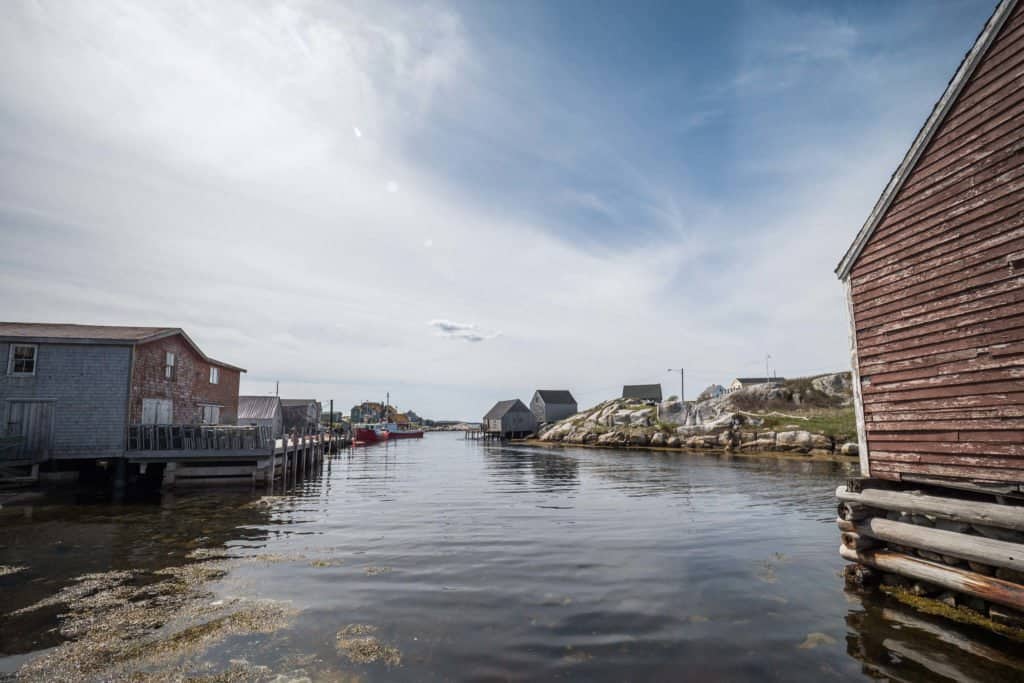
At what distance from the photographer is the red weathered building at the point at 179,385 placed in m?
26.7

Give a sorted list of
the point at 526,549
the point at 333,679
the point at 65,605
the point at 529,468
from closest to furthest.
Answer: the point at 333,679 → the point at 65,605 → the point at 526,549 → the point at 529,468

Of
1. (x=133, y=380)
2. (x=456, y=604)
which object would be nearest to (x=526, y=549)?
(x=456, y=604)

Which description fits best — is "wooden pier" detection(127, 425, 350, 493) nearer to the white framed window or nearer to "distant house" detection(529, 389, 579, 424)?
the white framed window

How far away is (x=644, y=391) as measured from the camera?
108375 mm

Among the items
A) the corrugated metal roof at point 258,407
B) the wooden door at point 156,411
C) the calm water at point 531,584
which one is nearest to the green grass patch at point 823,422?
the calm water at point 531,584

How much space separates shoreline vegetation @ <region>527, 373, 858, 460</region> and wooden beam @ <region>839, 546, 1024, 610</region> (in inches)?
1448

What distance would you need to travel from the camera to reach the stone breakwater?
45.3 m

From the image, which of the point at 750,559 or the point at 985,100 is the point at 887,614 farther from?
the point at 985,100

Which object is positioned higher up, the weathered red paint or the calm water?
the weathered red paint

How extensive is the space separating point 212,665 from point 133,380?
962 inches

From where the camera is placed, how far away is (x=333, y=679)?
20.9 feet

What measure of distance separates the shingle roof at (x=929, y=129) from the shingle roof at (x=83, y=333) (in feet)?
98.3

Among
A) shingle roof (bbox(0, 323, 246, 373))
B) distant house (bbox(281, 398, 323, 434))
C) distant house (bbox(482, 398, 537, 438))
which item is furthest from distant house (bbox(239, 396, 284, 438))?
distant house (bbox(482, 398, 537, 438))

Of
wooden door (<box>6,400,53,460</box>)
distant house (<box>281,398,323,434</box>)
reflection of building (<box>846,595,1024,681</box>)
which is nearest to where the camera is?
reflection of building (<box>846,595,1024,681</box>)
